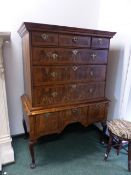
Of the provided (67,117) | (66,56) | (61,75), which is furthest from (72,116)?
(66,56)

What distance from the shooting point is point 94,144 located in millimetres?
2203

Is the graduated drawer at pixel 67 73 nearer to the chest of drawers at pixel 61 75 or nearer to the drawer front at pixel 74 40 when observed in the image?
the chest of drawers at pixel 61 75

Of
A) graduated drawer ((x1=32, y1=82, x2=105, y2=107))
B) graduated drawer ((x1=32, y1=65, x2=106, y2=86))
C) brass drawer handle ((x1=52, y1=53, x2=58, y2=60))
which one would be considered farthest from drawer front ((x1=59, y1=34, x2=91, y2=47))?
graduated drawer ((x1=32, y1=82, x2=105, y2=107))

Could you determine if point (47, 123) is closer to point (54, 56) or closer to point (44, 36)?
point (54, 56)

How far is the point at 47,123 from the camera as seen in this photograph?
165cm

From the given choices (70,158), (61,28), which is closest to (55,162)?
(70,158)

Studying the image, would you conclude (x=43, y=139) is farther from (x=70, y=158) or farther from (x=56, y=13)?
(x=56, y=13)

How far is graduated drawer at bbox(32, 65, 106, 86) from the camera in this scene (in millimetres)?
1557

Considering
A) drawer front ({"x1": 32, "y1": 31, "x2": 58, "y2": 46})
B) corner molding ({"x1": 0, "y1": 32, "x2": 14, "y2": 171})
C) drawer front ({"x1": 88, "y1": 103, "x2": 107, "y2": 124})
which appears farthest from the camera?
drawer front ({"x1": 88, "y1": 103, "x2": 107, "y2": 124})

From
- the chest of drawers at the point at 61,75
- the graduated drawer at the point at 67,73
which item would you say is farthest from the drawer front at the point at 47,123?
the graduated drawer at the point at 67,73

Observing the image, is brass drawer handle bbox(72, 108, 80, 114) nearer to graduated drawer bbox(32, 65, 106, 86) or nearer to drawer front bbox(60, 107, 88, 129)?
drawer front bbox(60, 107, 88, 129)

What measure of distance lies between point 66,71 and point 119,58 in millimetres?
798

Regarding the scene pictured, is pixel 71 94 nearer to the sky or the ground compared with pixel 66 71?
nearer to the ground

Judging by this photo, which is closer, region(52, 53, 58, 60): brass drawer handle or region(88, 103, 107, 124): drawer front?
region(52, 53, 58, 60): brass drawer handle
